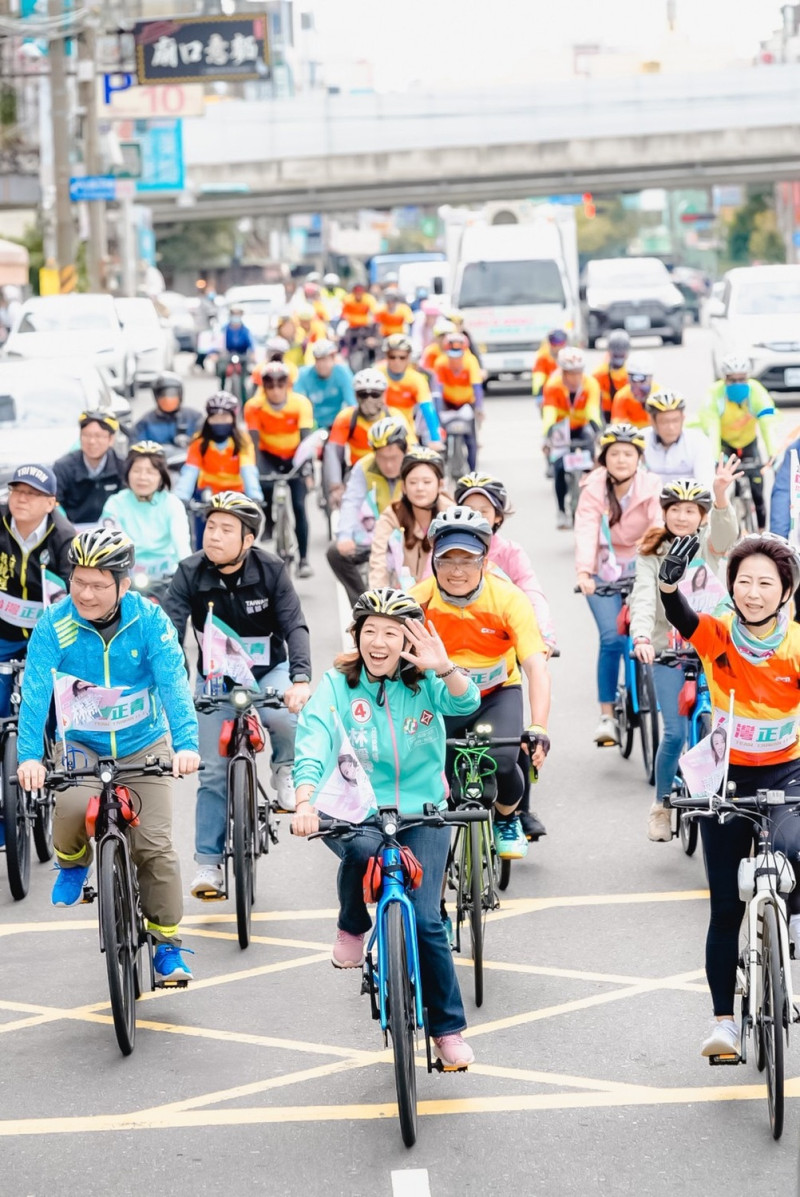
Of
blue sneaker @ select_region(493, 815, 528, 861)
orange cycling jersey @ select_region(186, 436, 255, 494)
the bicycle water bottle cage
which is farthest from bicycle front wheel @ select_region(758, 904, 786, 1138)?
orange cycling jersey @ select_region(186, 436, 255, 494)

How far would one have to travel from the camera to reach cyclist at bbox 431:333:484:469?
21656 millimetres

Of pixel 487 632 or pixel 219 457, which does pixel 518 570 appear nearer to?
pixel 487 632

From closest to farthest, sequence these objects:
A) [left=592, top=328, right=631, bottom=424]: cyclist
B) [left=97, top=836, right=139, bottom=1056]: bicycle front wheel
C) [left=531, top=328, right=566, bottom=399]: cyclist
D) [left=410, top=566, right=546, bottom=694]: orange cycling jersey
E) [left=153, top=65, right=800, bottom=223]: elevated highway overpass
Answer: [left=97, top=836, right=139, bottom=1056]: bicycle front wheel < [left=410, top=566, right=546, bottom=694]: orange cycling jersey < [left=592, top=328, right=631, bottom=424]: cyclist < [left=531, top=328, right=566, bottom=399]: cyclist < [left=153, top=65, right=800, bottom=223]: elevated highway overpass

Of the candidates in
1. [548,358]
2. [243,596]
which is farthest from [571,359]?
[243,596]

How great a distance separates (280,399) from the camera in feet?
55.5

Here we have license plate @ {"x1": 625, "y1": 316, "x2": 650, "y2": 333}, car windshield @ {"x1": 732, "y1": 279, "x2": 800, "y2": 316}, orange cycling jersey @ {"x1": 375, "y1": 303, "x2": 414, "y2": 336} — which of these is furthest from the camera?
license plate @ {"x1": 625, "y1": 316, "x2": 650, "y2": 333}

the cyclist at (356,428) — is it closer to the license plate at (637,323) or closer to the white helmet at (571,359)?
the white helmet at (571,359)

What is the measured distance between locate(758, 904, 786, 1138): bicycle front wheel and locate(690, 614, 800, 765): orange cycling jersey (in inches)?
24.9

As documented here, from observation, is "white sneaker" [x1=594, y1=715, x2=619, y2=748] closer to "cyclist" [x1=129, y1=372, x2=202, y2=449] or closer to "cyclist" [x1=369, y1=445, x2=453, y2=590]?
"cyclist" [x1=369, y1=445, x2=453, y2=590]

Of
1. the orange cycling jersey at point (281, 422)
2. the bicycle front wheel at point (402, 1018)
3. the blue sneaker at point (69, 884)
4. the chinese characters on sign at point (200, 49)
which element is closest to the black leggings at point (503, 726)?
the blue sneaker at point (69, 884)

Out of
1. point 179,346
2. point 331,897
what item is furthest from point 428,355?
point 179,346

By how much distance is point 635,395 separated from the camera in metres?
18.1

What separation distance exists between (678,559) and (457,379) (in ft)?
50.5

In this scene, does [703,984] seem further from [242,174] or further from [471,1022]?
[242,174]
